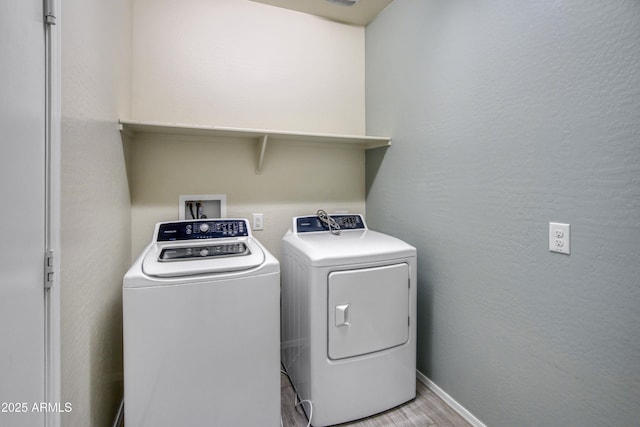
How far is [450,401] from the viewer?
1745 millimetres

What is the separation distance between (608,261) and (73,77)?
1908 mm

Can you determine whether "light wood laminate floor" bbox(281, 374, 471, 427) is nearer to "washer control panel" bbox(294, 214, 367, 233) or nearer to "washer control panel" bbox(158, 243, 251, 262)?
"washer control panel" bbox(158, 243, 251, 262)

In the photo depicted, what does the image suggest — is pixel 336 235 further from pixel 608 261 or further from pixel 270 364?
pixel 608 261

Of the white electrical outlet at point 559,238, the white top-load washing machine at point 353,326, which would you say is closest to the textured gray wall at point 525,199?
the white electrical outlet at point 559,238

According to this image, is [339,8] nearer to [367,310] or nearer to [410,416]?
[367,310]

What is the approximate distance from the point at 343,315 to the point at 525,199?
0.98m

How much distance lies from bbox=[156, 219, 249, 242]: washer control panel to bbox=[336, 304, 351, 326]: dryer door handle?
827 millimetres

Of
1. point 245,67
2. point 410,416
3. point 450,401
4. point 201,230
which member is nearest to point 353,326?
point 410,416

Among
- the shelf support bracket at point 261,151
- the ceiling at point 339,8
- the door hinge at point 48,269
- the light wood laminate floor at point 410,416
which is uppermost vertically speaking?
the ceiling at point 339,8

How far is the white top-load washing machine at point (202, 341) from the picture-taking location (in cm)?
123

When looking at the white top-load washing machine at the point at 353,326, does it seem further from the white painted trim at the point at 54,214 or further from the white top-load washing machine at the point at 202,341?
the white painted trim at the point at 54,214

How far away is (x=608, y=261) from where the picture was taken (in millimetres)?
1065

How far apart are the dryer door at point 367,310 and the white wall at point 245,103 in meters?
0.89

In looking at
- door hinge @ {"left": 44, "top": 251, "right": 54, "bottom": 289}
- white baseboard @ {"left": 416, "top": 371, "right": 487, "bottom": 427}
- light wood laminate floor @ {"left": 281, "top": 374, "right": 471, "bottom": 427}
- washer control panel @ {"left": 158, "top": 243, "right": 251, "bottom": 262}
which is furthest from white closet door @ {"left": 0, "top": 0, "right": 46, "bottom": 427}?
white baseboard @ {"left": 416, "top": 371, "right": 487, "bottom": 427}
